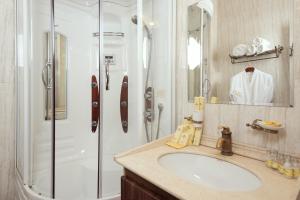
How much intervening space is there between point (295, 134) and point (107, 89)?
167 cm

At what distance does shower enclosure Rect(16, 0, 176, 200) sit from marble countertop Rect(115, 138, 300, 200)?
0.33m

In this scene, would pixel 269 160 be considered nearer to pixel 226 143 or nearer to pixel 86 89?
pixel 226 143

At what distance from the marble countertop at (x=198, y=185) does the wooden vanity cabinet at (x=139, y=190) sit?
0.04 metres

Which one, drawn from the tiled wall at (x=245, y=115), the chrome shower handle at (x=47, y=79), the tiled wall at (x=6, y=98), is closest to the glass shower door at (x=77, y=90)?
the chrome shower handle at (x=47, y=79)

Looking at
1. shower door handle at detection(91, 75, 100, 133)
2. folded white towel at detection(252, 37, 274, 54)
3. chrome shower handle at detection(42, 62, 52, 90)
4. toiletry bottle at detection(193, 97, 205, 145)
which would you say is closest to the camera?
folded white towel at detection(252, 37, 274, 54)

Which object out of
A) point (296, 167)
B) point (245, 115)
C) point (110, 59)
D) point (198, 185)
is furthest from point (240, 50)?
point (110, 59)

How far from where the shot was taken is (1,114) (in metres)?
1.67

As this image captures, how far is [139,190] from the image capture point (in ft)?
2.52

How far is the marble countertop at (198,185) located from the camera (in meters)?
0.58

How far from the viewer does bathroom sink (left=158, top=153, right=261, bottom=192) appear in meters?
0.79

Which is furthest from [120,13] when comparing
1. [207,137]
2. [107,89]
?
[207,137]

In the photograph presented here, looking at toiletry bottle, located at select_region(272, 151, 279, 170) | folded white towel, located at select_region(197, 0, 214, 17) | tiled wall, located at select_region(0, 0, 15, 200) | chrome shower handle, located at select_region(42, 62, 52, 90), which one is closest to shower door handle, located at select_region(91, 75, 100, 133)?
chrome shower handle, located at select_region(42, 62, 52, 90)

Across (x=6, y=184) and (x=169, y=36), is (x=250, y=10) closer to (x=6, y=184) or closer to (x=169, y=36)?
(x=169, y=36)

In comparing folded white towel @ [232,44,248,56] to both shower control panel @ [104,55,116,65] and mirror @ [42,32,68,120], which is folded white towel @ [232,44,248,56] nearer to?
shower control panel @ [104,55,116,65]
